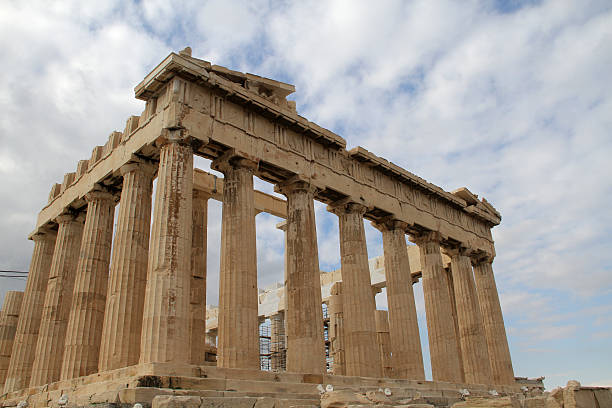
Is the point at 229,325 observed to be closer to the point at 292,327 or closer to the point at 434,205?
the point at 292,327

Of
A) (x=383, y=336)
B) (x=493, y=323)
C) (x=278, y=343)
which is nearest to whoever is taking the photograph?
(x=383, y=336)

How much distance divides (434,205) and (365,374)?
11.6 metres

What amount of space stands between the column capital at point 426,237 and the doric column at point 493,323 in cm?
548

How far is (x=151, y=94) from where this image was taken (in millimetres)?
19891

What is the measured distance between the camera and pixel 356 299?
74.8 feet

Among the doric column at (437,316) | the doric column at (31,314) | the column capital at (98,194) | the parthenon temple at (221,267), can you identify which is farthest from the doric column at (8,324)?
the doric column at (437,316)

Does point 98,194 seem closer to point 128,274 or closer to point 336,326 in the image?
point 128,274

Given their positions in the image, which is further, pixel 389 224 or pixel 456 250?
pixel 456 250

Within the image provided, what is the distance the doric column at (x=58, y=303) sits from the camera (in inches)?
839

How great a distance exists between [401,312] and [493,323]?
946 cm

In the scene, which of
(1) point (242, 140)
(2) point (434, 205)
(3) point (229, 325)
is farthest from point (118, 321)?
(2) point (434, 205)

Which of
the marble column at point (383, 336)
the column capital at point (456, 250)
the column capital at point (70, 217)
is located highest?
the column capital at point (70, 217)

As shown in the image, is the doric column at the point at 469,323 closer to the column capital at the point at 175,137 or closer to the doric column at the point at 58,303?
the column capital at the point at 175,137

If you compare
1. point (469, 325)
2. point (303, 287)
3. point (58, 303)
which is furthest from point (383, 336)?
point (58, 303)
